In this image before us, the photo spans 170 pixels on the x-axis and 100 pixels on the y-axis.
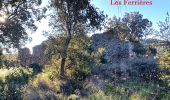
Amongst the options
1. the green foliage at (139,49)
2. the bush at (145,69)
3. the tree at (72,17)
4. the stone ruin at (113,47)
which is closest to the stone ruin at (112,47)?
the stone ruin at (113,47)

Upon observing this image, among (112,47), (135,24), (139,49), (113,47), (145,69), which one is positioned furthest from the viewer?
(135,24)

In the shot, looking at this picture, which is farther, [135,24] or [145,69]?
[135,24]

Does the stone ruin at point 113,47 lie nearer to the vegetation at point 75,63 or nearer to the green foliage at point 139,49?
the green foliage at point 139,49

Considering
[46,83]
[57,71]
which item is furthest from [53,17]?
[46,83]

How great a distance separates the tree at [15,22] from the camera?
1008 inches

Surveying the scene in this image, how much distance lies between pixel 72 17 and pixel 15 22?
5441 mm

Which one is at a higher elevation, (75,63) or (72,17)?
(72,17)

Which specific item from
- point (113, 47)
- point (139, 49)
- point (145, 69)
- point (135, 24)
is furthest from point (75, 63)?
point (135, 24)

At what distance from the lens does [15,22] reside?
85.6 ft

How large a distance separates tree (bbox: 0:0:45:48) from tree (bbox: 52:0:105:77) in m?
2.95

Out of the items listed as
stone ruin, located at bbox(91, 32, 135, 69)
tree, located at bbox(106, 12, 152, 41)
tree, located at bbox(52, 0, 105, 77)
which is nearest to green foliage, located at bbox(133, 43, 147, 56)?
stone ruin, located at bbox(91, 32, 135, 69)

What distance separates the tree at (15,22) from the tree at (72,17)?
2.95 meters

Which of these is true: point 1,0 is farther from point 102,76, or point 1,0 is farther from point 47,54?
point 102,76

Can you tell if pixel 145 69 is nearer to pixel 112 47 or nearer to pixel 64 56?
pixel 64 56
